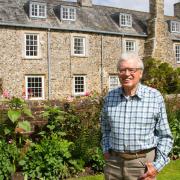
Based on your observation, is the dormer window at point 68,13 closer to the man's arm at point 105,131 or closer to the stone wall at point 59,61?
the stone wall at point 59,61

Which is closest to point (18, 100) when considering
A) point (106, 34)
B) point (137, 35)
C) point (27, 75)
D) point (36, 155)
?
point (36, 155)

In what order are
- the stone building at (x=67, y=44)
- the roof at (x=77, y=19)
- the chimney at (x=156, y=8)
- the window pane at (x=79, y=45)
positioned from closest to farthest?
the stone building at (x=67, y=44), the roof at (x=77, y=19), the window pane at (x=79, y=45), the chimney at (x=156, y=8)

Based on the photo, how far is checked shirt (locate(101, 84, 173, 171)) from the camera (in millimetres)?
3363

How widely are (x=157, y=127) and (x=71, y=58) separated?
2171cm

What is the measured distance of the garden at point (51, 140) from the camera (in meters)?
6.15

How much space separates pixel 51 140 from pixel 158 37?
76.7ft

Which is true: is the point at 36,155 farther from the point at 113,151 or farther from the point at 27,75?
the point at 27,75

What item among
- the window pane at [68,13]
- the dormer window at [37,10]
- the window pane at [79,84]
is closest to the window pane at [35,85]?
the window pane at [79,84]

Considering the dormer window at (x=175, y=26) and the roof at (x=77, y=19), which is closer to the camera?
the roof at (x=77, y=19)

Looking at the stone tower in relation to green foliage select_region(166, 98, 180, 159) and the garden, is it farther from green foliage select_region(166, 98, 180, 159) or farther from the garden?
the garden

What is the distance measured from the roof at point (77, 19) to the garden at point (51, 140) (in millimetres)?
16273

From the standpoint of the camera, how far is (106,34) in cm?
2639

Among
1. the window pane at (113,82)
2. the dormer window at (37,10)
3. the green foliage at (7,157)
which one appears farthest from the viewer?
→ the window pane at (113,82)

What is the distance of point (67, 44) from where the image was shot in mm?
24688
